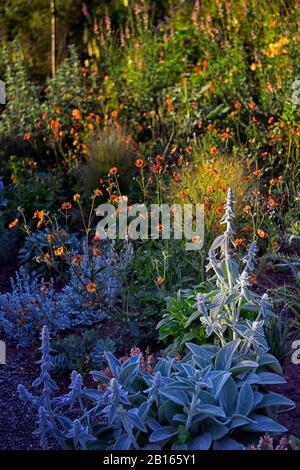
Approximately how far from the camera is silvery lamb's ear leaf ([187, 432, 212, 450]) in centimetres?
325

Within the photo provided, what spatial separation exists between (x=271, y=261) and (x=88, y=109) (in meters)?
3.41

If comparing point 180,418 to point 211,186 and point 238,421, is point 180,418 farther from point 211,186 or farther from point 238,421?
point 211,186

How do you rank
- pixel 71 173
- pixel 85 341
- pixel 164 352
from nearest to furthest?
pixel 164 352
pixel 85 341
pixel 71 173

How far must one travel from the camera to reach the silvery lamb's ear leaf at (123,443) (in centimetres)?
328

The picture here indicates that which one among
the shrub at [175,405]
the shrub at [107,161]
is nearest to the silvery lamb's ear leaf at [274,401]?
the shrub at [175,405]

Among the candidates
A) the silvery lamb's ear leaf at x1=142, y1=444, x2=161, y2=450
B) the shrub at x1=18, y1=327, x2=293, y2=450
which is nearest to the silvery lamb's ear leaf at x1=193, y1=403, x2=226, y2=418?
the shrub at x1=18, y1=327, x2=293, y2=450

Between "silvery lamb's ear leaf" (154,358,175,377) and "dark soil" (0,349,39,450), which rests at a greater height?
"silvery lamb's ear leaf" (154,358,175,377)

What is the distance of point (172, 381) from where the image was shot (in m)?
3.55

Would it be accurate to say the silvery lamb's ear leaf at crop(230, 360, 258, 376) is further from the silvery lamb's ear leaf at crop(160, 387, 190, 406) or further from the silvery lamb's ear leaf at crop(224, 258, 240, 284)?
the silvery lamb's ear leaf at crop(224, 258, 240, 284)

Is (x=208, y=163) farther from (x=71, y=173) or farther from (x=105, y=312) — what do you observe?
(x=71, y=173)

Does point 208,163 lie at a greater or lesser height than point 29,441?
greater

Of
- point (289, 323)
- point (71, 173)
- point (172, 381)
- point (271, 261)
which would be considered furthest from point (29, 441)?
point (71, 173)

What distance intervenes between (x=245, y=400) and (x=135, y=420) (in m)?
0.50

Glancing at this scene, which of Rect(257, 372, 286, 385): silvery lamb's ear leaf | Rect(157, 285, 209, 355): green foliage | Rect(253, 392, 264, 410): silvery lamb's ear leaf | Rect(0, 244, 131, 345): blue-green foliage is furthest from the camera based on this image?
Rect(0, 244, 131, 345): blue-green foliage
